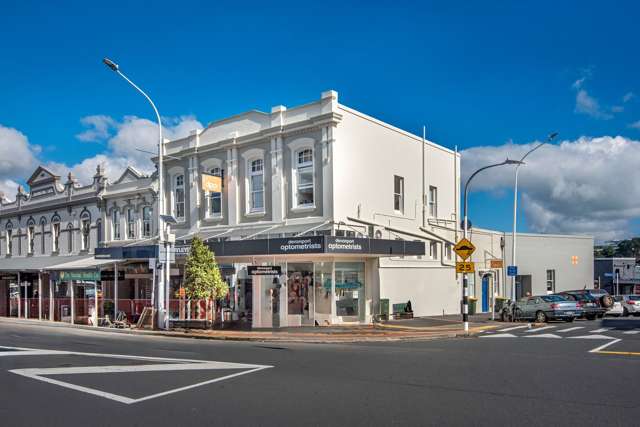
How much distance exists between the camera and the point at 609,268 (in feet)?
181

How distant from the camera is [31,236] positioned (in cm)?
3978

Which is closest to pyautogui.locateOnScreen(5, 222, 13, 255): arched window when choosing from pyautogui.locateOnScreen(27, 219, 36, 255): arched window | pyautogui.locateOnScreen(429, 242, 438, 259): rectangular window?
pyautogui.locateOnScreen(27, 219, 36, 255): arched window

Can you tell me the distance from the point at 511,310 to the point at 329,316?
378 inches

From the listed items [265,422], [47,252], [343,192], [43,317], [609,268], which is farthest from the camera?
[609,268]

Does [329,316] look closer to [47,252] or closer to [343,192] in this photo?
[343,192]

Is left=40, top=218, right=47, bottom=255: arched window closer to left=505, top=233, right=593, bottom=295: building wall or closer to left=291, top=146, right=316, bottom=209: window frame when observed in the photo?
left=291, top=146, right=316, bottom=209: window frame

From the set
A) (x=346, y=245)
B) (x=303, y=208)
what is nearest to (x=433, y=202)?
(x=303, y=208)

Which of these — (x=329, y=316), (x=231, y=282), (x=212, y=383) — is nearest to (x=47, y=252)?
(x=231, y=282)

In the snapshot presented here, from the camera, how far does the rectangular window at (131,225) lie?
107ft

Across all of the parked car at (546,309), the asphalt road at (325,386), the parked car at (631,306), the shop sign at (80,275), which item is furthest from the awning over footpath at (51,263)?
the parked car at (631,306)

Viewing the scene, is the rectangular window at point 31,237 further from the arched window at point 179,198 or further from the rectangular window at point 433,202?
the rectangular window at point 433,202

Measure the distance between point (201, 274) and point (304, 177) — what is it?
6.12 metres

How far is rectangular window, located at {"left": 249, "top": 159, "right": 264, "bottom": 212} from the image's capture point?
2591cm

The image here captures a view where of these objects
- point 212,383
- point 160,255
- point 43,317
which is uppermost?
point 160,255
